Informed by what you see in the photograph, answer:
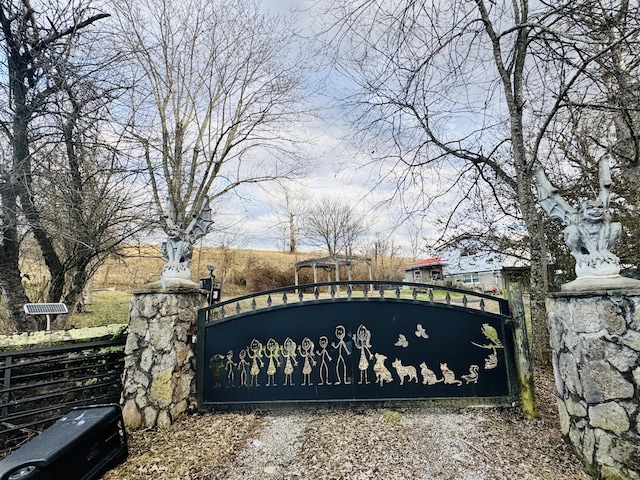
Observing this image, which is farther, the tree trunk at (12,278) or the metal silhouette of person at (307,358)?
the tree trunk at (12,278)

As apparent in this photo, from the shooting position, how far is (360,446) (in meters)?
2.39

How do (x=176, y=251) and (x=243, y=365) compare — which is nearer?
(x=243, y=365)

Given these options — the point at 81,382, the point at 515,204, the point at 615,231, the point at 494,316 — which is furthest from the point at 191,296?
the point at 515,204

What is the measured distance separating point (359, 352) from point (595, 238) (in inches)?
79.7

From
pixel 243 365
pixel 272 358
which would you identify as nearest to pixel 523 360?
pixel 272 358

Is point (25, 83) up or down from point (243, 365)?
up

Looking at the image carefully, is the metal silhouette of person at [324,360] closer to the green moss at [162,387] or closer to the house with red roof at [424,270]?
the green moss at [162,387]

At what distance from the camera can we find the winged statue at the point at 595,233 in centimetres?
211

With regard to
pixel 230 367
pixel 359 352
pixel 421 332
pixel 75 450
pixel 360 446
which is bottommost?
pixel 360 446

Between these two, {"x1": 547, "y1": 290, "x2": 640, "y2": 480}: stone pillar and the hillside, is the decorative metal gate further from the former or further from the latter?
the hillside

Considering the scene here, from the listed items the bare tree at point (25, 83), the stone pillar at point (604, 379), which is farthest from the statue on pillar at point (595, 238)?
the bare tree at point (25, 83)

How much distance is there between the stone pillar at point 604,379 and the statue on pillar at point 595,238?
13cm

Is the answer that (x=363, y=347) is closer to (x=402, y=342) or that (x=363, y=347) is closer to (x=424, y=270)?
(x=402, y=342)

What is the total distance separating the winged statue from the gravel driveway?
50.3 inches
